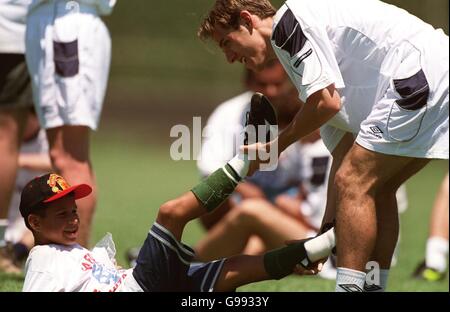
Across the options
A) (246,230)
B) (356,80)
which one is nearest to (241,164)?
(356,80)

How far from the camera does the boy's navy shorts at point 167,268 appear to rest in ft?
14.5

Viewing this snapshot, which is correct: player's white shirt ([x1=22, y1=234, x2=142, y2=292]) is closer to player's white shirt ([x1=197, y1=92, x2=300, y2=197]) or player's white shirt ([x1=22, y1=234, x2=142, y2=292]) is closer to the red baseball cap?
the red baseball cap

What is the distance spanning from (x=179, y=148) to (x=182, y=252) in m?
2.36

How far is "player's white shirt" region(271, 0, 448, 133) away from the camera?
4.46m

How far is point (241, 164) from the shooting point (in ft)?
15.1

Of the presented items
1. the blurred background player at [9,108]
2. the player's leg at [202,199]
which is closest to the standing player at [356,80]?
the player's leg at [202,199]

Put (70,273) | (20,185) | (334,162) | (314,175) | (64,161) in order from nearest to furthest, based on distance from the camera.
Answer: (70,273)
(334,162)
(64,161)
(314,175)
(20,185)

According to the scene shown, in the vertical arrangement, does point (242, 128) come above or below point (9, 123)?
below

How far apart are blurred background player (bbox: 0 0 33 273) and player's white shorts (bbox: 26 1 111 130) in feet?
0.75

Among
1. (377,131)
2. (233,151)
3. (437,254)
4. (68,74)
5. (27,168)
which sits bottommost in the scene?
(27,168)

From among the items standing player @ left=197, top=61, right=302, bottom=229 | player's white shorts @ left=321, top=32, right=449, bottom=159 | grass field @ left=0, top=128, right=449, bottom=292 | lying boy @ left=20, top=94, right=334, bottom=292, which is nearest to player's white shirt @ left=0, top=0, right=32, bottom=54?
grass field @ left=0, top=128, right=449, bottom=292

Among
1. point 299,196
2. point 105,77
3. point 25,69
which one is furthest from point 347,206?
point 299,196

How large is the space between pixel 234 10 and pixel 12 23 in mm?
1790

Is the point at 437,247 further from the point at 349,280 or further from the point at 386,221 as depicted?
the point at 349,280
